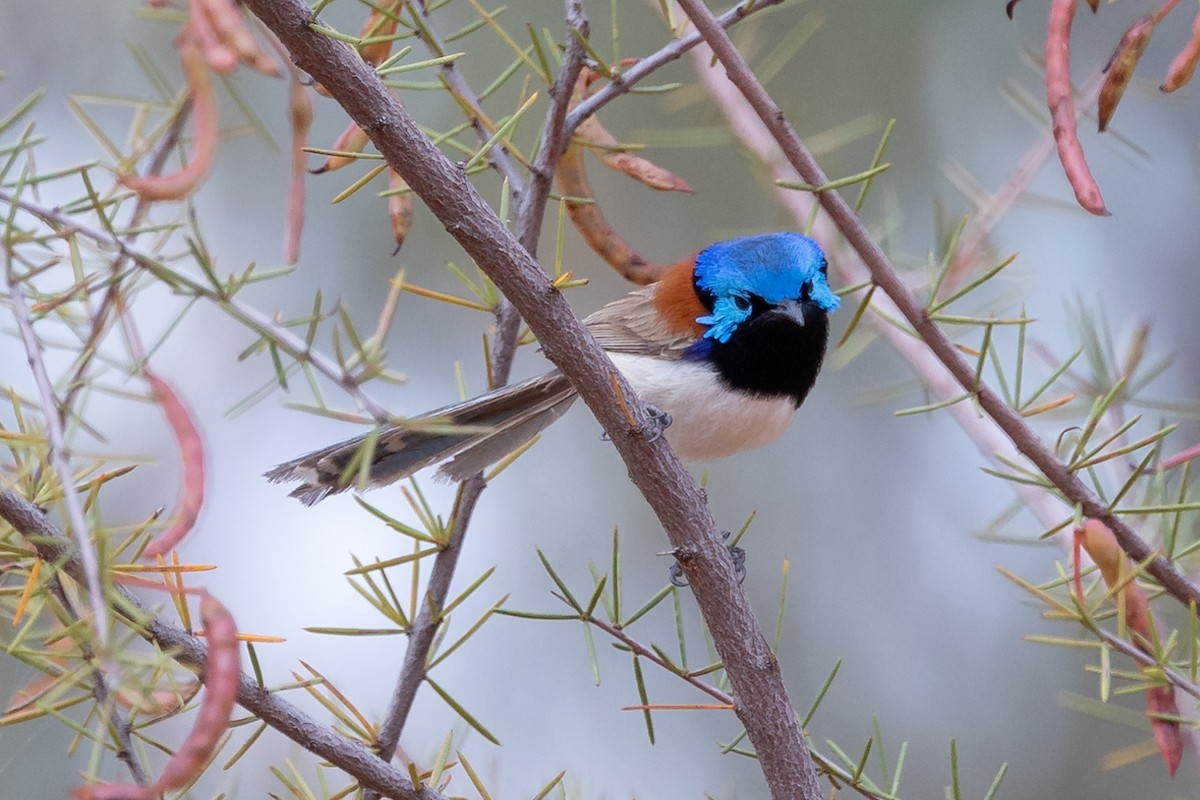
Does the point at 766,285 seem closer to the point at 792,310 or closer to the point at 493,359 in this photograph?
the point at 792,310

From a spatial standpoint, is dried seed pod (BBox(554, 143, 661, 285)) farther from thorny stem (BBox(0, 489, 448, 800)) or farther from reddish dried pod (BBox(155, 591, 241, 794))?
reddish dried pod (BBox(155, 591, 241, 794))

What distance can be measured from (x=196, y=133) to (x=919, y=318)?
109 centimetres

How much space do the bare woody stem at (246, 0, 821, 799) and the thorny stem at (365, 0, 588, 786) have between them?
0.25m

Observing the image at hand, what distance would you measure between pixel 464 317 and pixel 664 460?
363 cm

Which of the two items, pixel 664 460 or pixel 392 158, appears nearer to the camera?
pixel 392 158

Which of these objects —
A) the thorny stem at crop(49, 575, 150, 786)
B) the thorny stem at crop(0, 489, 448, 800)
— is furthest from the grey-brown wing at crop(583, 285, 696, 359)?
the thorny stem at crop(49, 575, 150, 786)

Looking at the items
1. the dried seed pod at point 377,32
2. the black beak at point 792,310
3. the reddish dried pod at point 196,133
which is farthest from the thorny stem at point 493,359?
the black beak at point 792,310

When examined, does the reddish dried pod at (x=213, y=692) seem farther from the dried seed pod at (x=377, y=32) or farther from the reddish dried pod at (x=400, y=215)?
the reddish dried pod at (x=400, y=215)

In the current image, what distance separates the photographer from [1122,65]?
1534 mm

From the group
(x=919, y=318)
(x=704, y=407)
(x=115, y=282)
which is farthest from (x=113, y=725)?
(x=704, y=407)

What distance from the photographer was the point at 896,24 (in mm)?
5215

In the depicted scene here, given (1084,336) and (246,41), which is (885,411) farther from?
(246,41)

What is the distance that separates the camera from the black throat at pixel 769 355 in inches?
114

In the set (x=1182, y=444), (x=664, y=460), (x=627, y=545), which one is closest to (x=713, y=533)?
(x=664, y=460)
